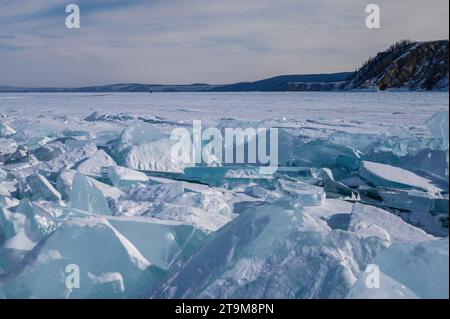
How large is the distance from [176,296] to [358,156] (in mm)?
2947

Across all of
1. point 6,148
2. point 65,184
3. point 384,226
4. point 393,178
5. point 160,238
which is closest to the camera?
point 160,238

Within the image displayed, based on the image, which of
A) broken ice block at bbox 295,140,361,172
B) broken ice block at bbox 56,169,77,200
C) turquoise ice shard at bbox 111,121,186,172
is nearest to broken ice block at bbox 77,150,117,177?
turquoise ice shard at bbox 111,121,186,172

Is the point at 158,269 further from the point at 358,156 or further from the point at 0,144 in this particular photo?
the point at 0,144

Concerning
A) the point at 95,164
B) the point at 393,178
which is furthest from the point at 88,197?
the point at 393,178

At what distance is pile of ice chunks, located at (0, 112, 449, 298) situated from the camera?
4.67 ft

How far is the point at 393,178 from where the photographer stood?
3182 mm

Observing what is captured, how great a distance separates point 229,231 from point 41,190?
174 centimetres

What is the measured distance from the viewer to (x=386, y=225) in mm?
2199

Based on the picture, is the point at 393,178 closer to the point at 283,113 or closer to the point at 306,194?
the point at 306,194

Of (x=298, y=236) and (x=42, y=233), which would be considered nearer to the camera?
(x=298, y=236)

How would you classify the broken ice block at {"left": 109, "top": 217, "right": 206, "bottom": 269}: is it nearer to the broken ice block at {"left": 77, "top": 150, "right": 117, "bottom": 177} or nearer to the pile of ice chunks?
the pile of ice chunks

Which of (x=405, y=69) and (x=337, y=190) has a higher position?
(x=405, y=69)

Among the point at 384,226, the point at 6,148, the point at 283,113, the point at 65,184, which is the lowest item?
the point at 384,226
